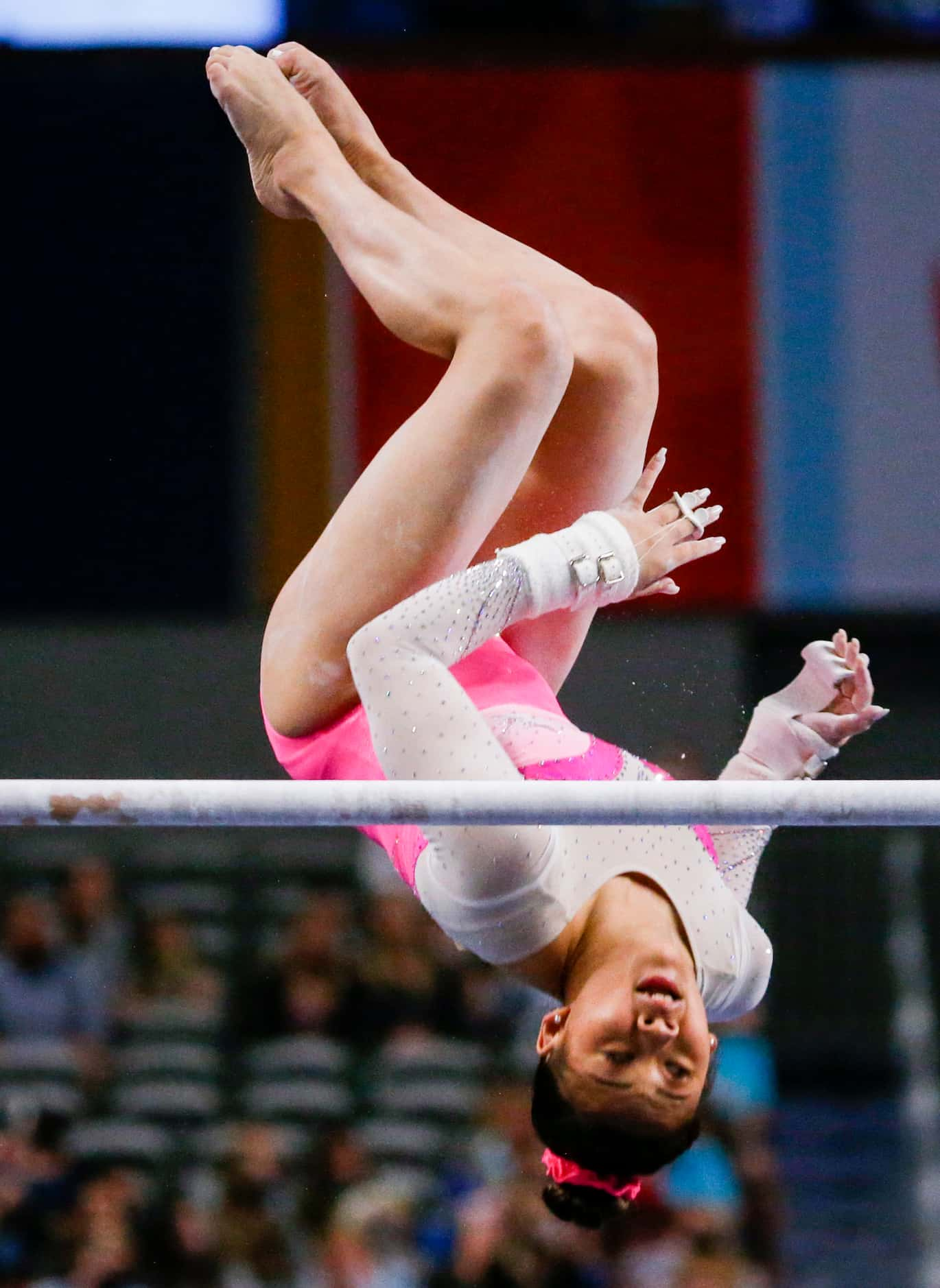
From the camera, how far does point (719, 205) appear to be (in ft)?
9.53

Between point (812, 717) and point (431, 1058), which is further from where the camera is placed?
point (431, 1058)

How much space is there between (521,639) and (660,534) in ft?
0.84

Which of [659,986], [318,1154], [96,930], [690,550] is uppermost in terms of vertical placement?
[690,550]

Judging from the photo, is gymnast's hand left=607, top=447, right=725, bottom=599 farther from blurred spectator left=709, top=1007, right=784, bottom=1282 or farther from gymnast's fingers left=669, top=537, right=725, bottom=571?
blurred spectator left=709, top=1007, right=784, bottom=1282

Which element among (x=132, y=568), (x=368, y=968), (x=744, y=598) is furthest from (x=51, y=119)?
(x=368, y=968)

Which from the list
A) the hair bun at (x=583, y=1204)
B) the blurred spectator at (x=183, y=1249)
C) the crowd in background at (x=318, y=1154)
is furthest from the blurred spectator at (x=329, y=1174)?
the hair bun at (x=583, y=1204)

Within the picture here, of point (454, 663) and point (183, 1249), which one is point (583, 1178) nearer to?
point (454, 663)

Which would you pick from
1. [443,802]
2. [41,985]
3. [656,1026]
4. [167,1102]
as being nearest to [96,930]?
[41,985]

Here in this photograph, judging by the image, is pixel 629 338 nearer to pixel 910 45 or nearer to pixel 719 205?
pixel 719 205

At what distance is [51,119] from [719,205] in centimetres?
108

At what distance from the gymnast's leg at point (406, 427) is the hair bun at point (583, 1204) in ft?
2.01

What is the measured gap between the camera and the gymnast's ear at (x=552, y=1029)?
196 centimetres

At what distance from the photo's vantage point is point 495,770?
1.82m

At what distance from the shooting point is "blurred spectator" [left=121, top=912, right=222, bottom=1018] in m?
5.01
